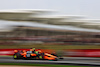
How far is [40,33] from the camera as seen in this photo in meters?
17.5

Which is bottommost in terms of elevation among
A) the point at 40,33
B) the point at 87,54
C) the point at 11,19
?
the point at 87,54

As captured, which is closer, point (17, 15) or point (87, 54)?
point (87, 54)

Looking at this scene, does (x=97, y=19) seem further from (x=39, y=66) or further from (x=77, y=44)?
(x=39, y=66)

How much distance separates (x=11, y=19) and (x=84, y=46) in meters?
9.34

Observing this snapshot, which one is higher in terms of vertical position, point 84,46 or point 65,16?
point 65,16

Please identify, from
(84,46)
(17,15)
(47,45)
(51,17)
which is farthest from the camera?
(51,17)

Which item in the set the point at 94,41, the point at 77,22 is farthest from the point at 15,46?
the point at 77,22

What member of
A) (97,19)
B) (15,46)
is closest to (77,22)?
(97,19)

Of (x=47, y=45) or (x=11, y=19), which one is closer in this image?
(x=47, y=45)

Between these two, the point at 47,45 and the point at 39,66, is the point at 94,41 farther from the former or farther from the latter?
the point at 39,66

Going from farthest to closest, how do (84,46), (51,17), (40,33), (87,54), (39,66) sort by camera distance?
(51,17)
(40,33)
(84,46)
(87,54)
(39,66)

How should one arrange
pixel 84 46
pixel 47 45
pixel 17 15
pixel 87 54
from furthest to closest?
pixel 17 15 < pixel 47 45 < pixel 84 46 < pixel 87 54

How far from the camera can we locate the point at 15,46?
47.1 feet

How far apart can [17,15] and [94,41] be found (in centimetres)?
850
